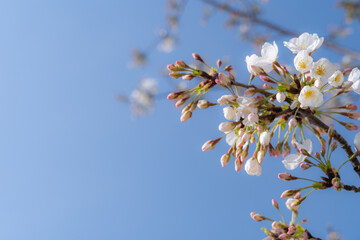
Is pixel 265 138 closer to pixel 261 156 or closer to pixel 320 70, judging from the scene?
pixel 261 156

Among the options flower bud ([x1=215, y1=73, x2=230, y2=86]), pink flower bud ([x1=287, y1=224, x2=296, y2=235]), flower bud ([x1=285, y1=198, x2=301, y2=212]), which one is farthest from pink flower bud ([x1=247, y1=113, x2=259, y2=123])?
pink flower bud ([x1=287, y1=224, x2=296, y2=235])

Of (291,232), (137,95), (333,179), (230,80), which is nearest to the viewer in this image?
(333,179)

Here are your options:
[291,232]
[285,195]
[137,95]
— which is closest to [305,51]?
[285,195]

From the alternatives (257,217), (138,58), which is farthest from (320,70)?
(138,58)

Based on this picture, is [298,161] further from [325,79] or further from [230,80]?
[230,80]

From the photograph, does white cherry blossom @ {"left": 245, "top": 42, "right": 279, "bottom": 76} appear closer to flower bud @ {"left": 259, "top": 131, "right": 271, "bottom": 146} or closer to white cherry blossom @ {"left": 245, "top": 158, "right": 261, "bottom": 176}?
flower bud @ {"left": 259, "top": 131, "right": 271, "bottom": 146}

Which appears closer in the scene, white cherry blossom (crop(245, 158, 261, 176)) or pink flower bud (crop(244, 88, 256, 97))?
pink flower bud (crop(244, 88, 256, 97))

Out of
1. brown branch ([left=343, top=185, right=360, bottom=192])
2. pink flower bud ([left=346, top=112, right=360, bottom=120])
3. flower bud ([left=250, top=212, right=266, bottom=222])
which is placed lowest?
brown branch ([left=343, top=185, right=360, bottom=192])
